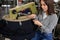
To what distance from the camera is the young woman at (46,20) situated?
2016 mm

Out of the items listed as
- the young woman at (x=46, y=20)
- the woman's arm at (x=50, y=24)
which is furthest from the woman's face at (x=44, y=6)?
the woman's arm at (x=50, y=24)

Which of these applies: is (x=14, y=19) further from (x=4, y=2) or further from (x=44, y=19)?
(x=4, y=2)

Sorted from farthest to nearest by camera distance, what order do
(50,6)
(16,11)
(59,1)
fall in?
(59,1) < (16,11) < (50,6)

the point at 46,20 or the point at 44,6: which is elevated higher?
the point at 44,6

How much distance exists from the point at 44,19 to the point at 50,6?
7.3 inches

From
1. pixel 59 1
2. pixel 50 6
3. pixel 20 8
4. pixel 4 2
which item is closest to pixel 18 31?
pixel 20 8

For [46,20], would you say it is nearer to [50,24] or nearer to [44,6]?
[50,24]

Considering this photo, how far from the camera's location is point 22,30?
208 centimetres

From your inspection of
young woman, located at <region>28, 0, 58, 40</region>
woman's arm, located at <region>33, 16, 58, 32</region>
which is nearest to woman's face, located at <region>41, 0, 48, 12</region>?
young woman, located at <region>28, 0, 58, 40</region>

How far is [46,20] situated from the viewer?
205 centimetres

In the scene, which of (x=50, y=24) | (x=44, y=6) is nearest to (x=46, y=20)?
(x=50, y=24)

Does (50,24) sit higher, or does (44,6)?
(44,6)

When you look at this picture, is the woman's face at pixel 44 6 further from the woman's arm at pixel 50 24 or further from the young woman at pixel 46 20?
the woman's arm at pixel 50 24

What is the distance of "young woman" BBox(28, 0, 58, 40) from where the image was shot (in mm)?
2016
